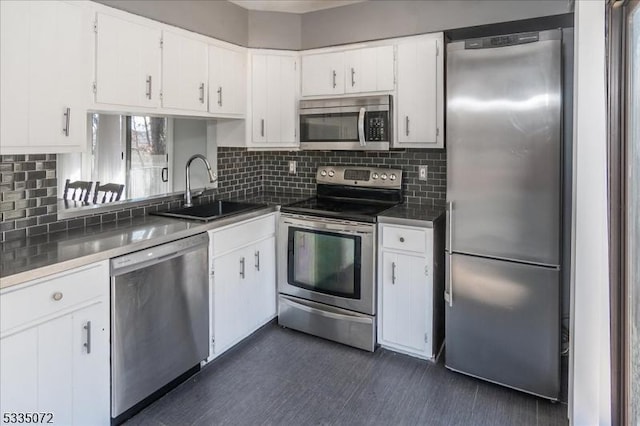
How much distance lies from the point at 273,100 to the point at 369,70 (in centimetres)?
82

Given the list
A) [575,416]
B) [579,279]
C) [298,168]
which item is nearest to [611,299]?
[579,279]

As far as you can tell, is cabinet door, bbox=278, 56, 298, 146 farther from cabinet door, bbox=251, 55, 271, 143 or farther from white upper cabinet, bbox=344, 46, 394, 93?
white upper cabinet, bbox=344, 46, 394, 93

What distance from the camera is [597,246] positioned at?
172 centimetres

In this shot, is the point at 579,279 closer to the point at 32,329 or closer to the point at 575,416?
the point at 575,416

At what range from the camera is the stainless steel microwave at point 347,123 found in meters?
3.12

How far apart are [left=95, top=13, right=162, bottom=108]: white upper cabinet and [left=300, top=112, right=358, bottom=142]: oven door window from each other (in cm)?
121

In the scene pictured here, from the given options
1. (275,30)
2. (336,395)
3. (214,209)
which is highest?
(275,30)

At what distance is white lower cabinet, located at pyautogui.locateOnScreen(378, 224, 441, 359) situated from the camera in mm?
2811

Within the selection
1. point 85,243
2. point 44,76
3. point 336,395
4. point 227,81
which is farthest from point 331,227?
point 44,76

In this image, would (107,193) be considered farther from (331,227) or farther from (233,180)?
(331,227)

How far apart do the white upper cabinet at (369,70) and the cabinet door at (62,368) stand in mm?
2320

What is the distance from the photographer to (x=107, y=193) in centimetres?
274

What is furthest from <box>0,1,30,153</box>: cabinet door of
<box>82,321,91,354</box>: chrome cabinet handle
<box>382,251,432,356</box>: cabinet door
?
<box>382,251,432,356</box>: cabinet door

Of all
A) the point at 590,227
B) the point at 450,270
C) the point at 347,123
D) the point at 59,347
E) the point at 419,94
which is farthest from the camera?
the point at 347,123
